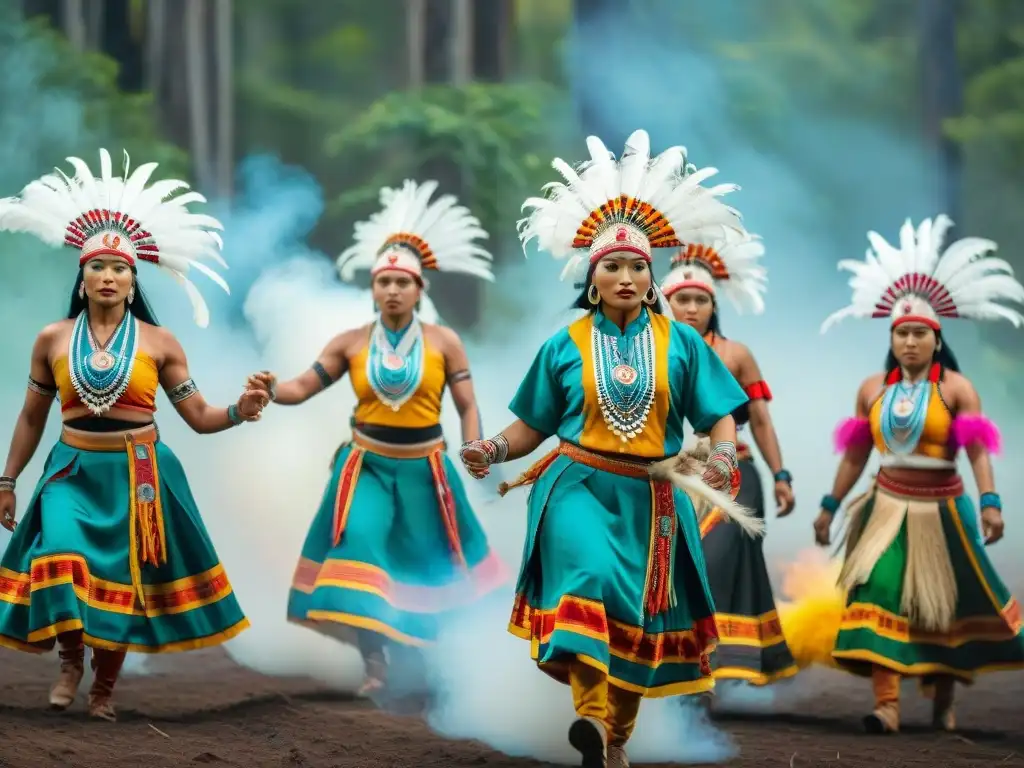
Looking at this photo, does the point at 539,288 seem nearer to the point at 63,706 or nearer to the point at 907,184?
the point at 907,184

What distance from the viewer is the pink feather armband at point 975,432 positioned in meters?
7.52

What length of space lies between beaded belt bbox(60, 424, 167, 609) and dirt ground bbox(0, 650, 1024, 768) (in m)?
0.61

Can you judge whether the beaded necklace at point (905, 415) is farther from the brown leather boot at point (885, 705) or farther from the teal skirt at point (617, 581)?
the teal skirt at point (617, 581)

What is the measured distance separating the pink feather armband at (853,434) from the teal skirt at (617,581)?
6.82ft

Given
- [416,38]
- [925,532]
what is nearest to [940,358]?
[925,532]

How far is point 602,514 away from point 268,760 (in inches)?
59.8

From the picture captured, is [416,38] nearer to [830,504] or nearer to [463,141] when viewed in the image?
[463,141]

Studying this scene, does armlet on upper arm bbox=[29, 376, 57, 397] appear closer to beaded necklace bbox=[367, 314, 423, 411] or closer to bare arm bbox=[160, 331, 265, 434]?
bare arm bbox=[160, 331, 265, 434]

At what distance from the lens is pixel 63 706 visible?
6.79 m

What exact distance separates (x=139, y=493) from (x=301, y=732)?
114 centimetres

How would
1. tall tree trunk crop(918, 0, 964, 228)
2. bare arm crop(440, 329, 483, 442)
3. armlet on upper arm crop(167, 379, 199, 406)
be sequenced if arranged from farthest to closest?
tall tree trunk crop(918, 0, 964, 228), bare arm crop(440, 329, 483, 442), armlet on upper arm crop(167, 379, 199, 406)

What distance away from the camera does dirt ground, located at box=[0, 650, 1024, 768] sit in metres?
6.21

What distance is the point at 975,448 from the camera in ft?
24.8

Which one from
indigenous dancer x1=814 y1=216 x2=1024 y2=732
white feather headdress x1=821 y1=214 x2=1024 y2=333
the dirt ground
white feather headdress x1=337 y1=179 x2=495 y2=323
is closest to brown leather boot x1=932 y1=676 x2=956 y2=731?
indigenous dancer x1=814 y1=216 x2=1024 y2=732
